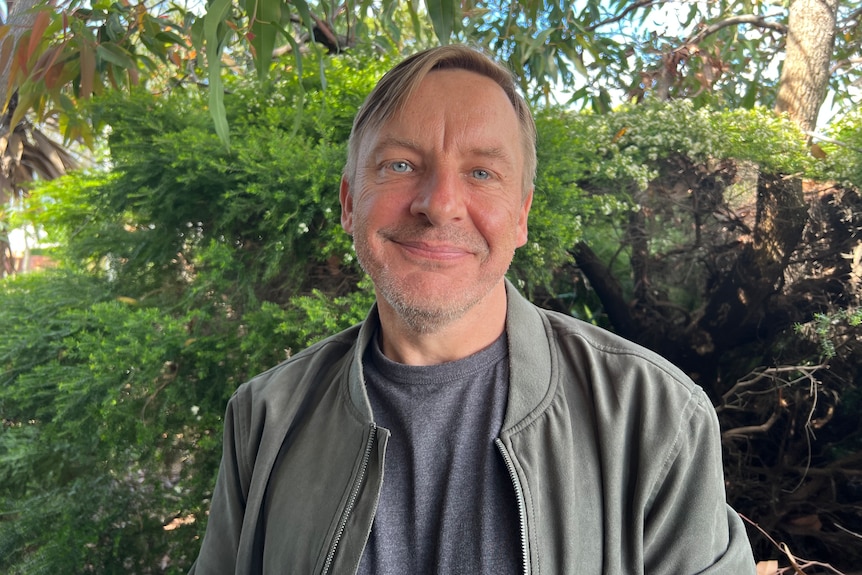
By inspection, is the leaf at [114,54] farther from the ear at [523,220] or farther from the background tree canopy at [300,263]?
the ear at [523,220]

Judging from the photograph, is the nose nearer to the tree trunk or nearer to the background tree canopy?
the background tree canopy

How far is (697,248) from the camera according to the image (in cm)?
259

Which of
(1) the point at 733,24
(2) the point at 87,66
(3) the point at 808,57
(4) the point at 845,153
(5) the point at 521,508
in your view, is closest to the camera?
(5) the point at 521,508

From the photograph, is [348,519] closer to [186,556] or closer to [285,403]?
[285,403]

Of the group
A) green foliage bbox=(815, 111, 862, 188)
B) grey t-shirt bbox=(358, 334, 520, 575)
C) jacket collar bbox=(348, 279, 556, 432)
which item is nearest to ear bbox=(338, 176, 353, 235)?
jacket collar bbox=(348, 279, 556, 432)

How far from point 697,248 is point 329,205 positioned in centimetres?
154

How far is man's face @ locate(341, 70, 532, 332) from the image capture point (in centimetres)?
124

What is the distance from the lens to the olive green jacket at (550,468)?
1.07m

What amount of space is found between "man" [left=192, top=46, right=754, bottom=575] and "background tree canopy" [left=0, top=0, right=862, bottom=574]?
75 centimetres

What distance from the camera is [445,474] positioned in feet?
3.82

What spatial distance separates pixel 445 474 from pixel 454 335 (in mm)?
279

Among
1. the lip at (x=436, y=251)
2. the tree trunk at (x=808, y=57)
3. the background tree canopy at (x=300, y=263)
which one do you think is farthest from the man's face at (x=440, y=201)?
the tree trunk at (x=808, y=57)

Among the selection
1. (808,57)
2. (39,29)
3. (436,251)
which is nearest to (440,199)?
(436,251)

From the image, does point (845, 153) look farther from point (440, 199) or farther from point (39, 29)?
point (39, 29)
